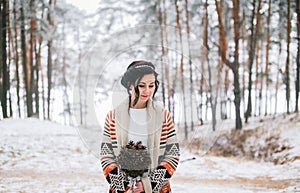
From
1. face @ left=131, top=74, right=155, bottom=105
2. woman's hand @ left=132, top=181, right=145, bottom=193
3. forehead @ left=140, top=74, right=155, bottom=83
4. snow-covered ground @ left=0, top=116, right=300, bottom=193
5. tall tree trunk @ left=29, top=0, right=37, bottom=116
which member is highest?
tall tree trunk @ left=29, top=0, right=37, bottom=116

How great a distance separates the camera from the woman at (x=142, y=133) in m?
0.75

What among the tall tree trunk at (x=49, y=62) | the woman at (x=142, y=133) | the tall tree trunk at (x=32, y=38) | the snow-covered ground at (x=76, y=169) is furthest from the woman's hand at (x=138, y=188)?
the tall tree trunk at (x=49, y=62)

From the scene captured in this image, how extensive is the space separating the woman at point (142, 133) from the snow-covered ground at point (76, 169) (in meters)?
1.33

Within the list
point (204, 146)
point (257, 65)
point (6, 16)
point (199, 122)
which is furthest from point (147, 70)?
point (257, 65)

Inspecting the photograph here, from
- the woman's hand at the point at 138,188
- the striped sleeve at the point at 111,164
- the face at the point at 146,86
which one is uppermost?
the face at the point at 146,86

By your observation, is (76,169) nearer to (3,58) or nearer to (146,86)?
(3,58)

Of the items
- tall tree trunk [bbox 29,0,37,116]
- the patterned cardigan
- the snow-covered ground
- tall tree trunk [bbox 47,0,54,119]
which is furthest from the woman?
tall tree trunk [bbox 47,0,54,119]

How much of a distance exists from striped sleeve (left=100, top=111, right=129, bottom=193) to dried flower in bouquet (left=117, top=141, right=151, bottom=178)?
2 centimetres

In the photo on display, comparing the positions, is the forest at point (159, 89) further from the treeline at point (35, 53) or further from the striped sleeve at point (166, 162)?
the striped sleeve at point (166, 162)

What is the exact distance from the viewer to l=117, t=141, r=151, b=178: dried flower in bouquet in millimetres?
732

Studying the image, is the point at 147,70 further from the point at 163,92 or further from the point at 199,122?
the point at 199,122

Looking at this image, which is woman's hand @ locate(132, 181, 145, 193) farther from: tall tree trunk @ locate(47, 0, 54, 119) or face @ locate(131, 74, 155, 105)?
tall tree trunk @ locate(47, 0, 54, 119)

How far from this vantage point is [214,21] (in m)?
4.32

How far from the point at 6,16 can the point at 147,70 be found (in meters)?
2.61
